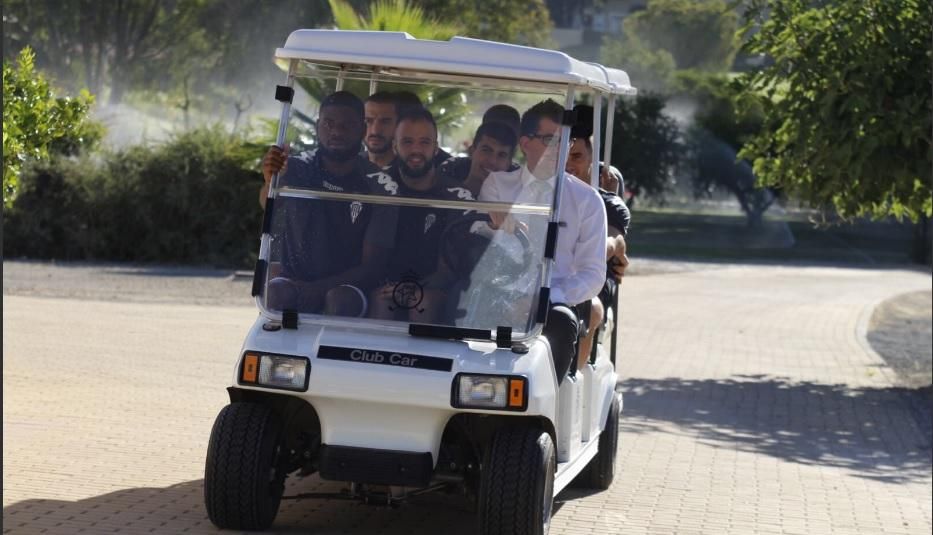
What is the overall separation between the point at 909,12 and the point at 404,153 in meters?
8.07

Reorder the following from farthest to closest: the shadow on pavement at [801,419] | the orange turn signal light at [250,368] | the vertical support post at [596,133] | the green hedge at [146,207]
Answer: the green hedge at [146,207] < the shadow on pavement at [801,419] < the vertical support post at [596,133] < the orange turn signal light at [250,368]

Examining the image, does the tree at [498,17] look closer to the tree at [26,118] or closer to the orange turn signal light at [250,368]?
the tree at [26,118]

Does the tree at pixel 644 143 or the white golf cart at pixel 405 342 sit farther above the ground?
the tree at pixel 644 143

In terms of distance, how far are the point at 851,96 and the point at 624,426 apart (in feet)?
13.1

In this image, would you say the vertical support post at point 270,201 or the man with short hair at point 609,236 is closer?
the vertical support post at point 270,201

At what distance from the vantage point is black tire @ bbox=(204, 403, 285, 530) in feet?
19.0

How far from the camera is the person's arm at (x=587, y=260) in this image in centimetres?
627

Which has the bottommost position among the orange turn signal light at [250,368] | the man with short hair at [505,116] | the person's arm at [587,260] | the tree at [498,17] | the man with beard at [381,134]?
the orange turn signal light at [250,368]

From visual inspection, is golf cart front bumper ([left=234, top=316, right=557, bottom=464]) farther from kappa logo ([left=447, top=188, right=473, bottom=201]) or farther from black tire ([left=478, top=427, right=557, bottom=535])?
kappa logo ([left=447, top=188, right=473, bottom=201])

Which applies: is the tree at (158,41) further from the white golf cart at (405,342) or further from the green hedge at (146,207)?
the white golf cart at (405,342)

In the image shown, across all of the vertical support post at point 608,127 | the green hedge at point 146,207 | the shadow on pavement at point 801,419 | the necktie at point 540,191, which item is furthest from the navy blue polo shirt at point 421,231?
the green hedge at point 146,207

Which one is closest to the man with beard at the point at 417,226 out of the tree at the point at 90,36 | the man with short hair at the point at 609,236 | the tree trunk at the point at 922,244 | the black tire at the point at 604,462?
the man with short hair at the point at 609,236

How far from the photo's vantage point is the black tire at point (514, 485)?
5621mm

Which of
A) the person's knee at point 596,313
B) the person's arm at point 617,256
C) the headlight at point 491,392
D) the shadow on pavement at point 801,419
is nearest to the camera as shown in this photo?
the headlight at point 491,392
